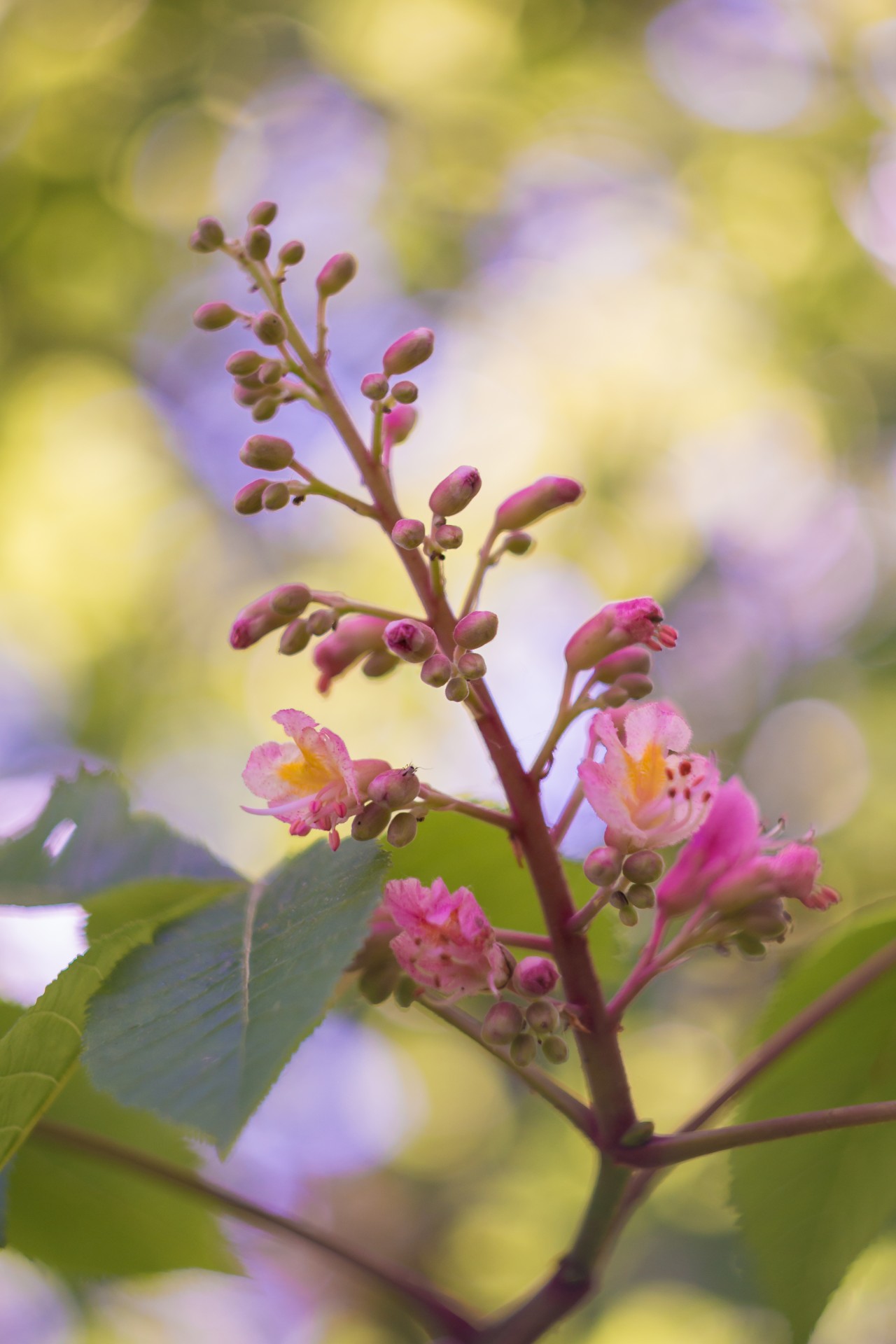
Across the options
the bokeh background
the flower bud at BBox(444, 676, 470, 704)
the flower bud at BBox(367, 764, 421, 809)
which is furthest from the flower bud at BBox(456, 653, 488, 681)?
the bokeh background

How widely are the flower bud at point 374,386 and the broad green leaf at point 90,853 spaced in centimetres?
79

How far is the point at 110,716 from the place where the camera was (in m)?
6.50

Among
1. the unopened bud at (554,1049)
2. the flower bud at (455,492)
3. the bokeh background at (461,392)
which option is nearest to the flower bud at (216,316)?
the flower bud at (455,492)

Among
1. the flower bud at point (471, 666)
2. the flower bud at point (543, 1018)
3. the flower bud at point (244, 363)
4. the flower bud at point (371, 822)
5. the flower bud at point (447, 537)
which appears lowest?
the flower bud at point (543, 1018)

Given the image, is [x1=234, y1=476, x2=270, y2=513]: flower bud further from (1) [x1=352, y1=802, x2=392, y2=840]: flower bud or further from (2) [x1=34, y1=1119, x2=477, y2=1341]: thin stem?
(2) [x1=34, y1=1119, x2=477, y2=1341]: thin stem

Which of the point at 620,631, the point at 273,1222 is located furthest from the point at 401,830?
the point at 273,1222

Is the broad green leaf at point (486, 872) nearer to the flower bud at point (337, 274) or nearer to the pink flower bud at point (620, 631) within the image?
the pink flower bud at point (620, 631)

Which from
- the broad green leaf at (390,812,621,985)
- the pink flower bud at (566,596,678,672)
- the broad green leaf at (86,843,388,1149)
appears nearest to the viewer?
the broad green leaf at (86,843,388,1149)

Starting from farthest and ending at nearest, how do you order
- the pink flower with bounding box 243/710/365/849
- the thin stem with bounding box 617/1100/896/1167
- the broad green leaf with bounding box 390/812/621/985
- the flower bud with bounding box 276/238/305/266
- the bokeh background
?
the bokeh background < the broad green leaf with bounding box 390/812/621/985 < the flower bud with bounding box 276/238/305/266 < the pink flower with bounding box 243/710/365/849 < the thin stem with bounding box 617/1100/896/1167

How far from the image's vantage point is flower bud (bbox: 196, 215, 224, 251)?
5.02ft

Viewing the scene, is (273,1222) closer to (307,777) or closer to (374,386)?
(307,777)

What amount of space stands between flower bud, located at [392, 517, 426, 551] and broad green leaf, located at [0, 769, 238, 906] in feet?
2.37

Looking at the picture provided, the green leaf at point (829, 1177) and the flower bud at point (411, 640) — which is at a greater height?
the flower bud at point (411, 640)

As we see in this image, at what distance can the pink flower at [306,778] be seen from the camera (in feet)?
4.26
